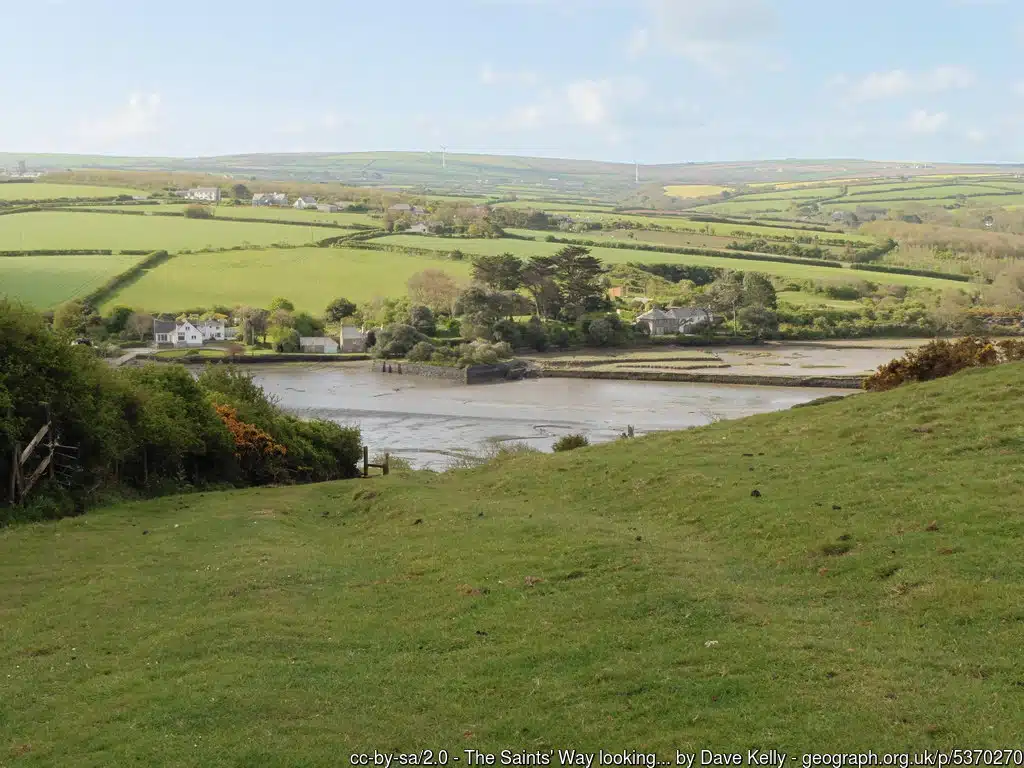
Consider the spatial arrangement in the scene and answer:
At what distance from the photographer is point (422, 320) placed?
90312 mm

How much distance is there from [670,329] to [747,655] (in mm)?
86364

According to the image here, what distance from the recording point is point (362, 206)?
6954 inches

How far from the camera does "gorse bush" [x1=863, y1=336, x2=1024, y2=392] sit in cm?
2891

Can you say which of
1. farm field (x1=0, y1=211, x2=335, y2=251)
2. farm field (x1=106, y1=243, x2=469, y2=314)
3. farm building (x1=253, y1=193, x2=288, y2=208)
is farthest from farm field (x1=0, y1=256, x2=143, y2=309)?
farm building (x1=253, y1=193, x2=288, y2=208)

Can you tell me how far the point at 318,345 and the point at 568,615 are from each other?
78.6 metres

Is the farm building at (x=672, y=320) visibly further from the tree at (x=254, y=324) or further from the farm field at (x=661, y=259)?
the tree at (x=254, y=324)

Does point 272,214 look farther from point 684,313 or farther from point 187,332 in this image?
point 684,313

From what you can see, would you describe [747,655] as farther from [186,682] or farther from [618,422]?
[618,422]

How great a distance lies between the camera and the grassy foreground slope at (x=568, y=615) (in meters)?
9.10

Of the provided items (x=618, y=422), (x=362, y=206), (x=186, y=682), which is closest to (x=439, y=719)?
(x=186, y=682)

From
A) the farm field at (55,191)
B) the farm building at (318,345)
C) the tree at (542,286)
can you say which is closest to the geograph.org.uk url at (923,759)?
the farm building at (318,345)

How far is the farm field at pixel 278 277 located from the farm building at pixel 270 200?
5905 cm

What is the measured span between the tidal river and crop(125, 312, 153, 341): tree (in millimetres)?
15870

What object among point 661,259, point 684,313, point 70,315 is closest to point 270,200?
point 661,259
